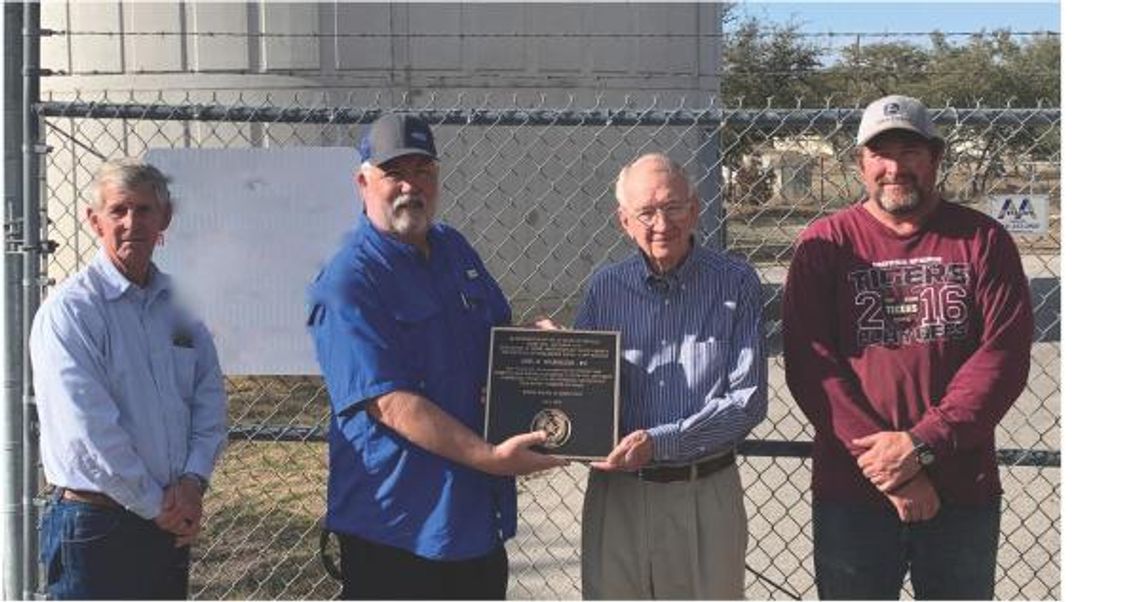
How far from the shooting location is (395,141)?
3.76m

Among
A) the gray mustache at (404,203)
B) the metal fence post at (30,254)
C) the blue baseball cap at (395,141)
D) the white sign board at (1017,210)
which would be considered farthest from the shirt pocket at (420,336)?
the white sign board at (1017,210)

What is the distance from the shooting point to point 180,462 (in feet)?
12.8

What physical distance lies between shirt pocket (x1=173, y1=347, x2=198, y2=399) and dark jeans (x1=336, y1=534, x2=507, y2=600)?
1.89ft

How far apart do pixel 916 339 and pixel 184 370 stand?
198 cm

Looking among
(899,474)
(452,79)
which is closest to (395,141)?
(899,474)

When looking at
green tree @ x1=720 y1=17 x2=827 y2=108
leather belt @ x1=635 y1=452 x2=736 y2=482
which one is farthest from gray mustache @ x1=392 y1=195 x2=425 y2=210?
green tree @ x1=720 y1=17 x2=827 y2=108

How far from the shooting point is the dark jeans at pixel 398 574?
12.7 feet

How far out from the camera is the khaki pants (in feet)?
13.1

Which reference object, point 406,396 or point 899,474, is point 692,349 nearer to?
point 899,474

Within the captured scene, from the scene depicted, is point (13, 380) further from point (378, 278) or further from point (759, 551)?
point (759, 551)

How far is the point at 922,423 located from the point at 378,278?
1476 millimetres

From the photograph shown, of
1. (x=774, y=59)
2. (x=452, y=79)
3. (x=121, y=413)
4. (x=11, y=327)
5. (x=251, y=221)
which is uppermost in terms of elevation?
(x=774, y=59)

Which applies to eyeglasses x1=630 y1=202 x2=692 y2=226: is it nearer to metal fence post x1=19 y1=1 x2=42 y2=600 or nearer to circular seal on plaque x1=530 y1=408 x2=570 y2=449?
circular seal on plaque x1=530 y1=408 x2=570 y2=449

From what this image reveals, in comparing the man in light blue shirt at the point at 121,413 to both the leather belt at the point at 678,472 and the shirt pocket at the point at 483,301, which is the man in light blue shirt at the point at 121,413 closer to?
the shirt pocket at the point at 483,301
